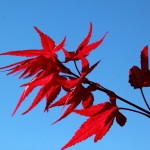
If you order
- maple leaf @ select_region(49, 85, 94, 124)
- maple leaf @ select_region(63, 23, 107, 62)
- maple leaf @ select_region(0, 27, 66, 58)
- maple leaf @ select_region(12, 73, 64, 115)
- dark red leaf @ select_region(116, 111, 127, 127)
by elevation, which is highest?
maple leaf @ select_region(0, 27, 66, 58)

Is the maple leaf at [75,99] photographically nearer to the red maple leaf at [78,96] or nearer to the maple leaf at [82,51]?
the red maple leaf at [78,96]

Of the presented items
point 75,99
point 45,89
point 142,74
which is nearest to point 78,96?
point 75,99

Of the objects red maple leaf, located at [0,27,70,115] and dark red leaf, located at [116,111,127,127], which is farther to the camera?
dark red leaf, located at [116,111,127,127]

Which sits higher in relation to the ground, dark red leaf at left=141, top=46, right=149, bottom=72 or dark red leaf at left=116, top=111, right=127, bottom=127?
dark red leaf at left=141, top=46, right=149, bottom=72

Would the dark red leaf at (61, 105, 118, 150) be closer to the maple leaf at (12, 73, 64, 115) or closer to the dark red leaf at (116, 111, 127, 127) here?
the dark red leaf at (116, 111, 127, 127)

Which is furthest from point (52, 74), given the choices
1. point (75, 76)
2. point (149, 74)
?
point (149, 74)

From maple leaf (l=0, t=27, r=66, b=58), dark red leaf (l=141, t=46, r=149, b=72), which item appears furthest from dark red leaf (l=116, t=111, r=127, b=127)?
maple leaf (l=0, t=27, r=66, b=58)

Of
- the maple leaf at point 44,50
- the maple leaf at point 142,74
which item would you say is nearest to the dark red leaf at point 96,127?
the maple leaf at point 142,74
